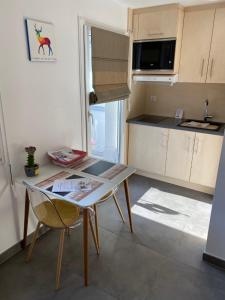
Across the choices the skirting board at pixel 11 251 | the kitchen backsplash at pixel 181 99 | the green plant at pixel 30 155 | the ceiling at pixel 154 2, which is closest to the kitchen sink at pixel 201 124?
the kitchen backsplash at pixel 181 99

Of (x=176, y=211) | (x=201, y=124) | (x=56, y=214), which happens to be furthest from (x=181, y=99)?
(x=56, y=214)

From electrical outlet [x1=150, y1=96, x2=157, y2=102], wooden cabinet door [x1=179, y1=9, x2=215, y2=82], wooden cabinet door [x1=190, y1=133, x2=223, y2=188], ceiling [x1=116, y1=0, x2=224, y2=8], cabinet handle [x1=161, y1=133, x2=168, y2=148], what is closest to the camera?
ceiling [x1=116, y1=0, x2=224, y2=8]

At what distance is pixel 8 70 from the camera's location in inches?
66.5

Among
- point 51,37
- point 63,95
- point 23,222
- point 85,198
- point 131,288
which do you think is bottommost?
point 131,288

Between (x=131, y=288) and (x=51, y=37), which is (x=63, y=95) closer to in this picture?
(x=51, y=37)

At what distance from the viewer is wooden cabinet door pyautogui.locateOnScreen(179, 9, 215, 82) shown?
2.67 meters

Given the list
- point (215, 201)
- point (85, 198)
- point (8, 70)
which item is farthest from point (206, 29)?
point (85, 198)

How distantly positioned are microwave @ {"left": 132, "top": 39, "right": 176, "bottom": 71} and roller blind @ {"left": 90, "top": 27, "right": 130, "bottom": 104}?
0.19 meters

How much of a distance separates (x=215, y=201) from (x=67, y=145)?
1480mm

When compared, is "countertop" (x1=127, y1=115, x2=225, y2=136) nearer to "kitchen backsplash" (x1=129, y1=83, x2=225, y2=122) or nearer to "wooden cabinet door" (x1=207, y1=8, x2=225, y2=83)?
"kitchen backsplash" (x1=129, y1=83, x2=225, y2=122)

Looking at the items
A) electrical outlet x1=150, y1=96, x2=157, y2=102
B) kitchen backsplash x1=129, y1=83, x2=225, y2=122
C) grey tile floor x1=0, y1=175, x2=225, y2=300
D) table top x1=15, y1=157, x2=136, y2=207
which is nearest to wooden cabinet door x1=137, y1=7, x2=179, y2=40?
kitchen backsplash x1=129, y1=83, x2=225, y2=122

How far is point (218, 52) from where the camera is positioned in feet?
8.79

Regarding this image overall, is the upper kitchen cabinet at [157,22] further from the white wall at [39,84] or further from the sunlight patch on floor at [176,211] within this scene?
the sunlight patch on floor at [176,211]

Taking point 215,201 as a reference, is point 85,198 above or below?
above
